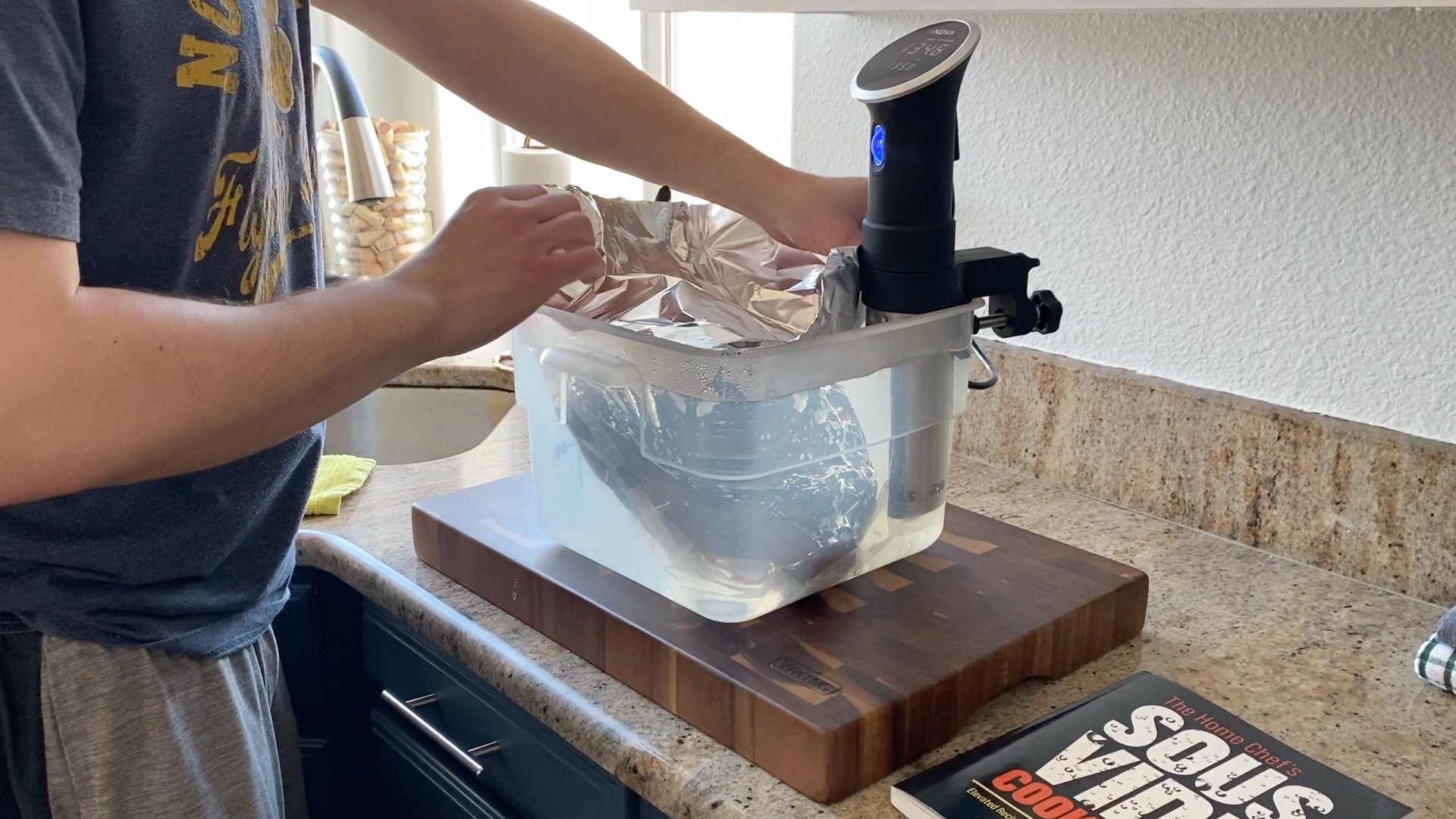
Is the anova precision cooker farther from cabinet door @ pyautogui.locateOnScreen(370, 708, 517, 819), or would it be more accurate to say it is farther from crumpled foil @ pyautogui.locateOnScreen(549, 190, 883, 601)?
cabinet door @ pyautogui.locateOnScreen(370, 708, 517, 819)

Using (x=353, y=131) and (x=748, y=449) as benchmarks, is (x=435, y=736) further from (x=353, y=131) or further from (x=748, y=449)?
(x=353, y=131)

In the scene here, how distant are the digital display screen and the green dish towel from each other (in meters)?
0.62

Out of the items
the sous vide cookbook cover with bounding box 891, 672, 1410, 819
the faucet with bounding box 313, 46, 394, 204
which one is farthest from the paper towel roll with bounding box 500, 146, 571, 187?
the sous vide cookbook cover with bounding box 891, 672, 1410, 819

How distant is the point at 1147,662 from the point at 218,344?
2.13 feet

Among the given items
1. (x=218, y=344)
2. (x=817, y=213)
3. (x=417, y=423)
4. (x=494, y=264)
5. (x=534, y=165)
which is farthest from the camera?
(x=534, y=165)

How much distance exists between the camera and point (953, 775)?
69cm

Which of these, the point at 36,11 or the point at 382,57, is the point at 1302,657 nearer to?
the point at 36,11

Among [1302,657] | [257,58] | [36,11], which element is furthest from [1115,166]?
[36,11]

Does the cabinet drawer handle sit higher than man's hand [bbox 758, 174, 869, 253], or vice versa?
man's hand [bbox 758, 174, 869, 253]

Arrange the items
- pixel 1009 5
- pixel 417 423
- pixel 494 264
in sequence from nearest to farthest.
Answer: pixel 494 264, pixel 1009 5, pixel 417 423

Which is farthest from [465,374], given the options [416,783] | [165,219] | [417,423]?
[165,219]

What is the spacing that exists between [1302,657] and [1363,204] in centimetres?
36

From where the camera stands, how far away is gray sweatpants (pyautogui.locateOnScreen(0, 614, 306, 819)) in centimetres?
73

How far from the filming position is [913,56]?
2.35 feet
